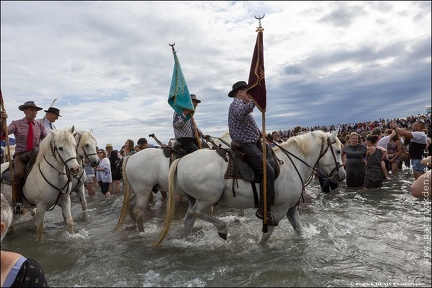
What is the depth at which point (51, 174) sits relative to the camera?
620 centimetres

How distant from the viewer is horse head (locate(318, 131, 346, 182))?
→ 18.9 feet

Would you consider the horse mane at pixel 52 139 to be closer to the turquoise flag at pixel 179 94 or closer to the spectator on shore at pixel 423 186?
the turquoise flag at pixel 179 94

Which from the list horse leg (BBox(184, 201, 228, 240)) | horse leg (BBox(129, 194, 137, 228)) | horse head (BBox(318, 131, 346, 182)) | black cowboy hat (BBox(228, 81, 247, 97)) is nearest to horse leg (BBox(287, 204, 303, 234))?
horse head (BBox(318, 131, 346, 182))

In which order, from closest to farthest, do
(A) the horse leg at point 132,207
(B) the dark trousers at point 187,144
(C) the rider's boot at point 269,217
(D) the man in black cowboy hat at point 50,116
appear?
(C) the rider's boot at point 269,217, (B) the dark trousers at point 187,144, (A) the horse leg at point 132,207, (D) the man in black cowboy hat at point 50,116

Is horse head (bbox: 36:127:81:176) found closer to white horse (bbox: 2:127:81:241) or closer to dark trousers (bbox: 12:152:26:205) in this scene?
white horse (bbox: 2:127:81:241)

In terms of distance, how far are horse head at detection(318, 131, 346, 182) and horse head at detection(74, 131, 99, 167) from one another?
6231mm

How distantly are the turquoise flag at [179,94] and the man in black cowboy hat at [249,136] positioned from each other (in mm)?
1619

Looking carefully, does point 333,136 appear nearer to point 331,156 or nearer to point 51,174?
point 331,156

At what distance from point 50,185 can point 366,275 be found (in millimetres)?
5946

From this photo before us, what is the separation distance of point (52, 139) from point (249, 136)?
419 centimetres

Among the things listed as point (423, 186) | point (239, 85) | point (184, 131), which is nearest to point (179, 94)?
point (184, 131)

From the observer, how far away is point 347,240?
212 inches

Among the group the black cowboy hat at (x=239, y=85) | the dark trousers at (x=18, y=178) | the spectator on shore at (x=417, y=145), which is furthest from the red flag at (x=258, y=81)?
the spectator on shore at (x=417, y=145)

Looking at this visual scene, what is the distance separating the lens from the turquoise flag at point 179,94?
6.63 metres
